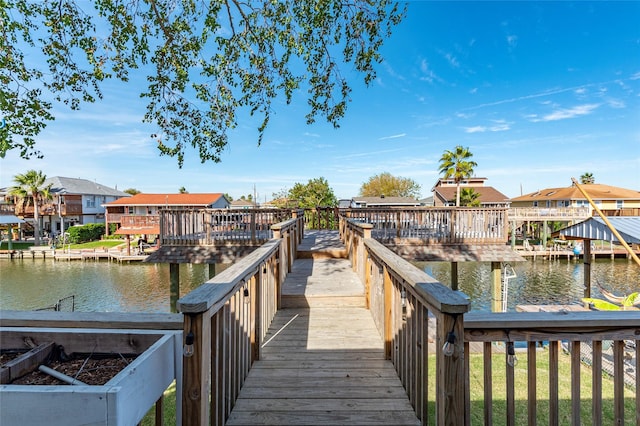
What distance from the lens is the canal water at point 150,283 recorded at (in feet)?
50.3

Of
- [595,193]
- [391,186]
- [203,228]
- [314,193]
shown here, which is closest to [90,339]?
[203,228]

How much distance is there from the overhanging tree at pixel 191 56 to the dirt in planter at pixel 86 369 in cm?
460

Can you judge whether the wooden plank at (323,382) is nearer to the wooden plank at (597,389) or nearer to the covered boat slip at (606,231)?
the wooden plank at (597,389)

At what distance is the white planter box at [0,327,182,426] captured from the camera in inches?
40.2

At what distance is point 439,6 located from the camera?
29.5ft

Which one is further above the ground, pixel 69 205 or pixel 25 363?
pixel 69 205

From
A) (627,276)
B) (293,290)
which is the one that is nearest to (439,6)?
(293,290)

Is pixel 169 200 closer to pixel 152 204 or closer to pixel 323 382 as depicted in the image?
pixel 152 204

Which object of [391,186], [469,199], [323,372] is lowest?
[323,372]

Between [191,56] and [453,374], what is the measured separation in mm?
6184

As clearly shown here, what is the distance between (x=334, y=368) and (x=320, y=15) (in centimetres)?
507

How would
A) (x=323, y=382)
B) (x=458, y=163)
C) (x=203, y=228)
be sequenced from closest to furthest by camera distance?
1. (x=323, y=382)
2. (x=203, y=228)
3. (x=458, y=163)

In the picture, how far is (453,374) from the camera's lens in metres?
1.46

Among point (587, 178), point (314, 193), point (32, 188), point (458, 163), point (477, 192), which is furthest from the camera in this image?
point (587, 178)
